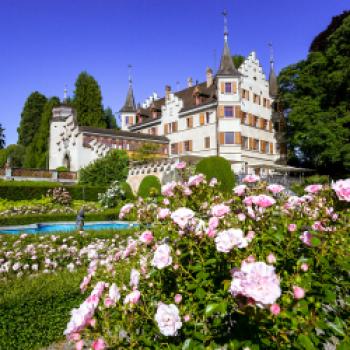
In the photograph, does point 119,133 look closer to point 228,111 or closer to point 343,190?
point 228,111

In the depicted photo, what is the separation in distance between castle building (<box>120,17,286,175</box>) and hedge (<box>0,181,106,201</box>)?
1227cm

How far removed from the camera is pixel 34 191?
26.0m

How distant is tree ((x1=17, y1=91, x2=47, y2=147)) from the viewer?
6306 cm

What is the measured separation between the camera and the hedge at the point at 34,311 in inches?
186

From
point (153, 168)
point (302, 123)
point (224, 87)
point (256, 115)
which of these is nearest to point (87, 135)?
point (153, 168)

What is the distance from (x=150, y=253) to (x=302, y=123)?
1351 inches

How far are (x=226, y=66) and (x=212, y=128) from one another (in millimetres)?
6360

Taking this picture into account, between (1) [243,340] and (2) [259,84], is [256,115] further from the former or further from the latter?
(1) [243,340]

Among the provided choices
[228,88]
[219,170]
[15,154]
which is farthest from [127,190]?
[15,154]

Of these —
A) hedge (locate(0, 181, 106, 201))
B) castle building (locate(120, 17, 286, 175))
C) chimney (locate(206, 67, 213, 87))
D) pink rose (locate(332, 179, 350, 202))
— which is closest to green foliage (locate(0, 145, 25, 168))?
castle building (locate(120, 17, 286, 175))

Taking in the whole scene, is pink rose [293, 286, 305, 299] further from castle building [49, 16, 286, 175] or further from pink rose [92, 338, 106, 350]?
castle building [49, 16, 286, 175]

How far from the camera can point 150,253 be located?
11.6 feet

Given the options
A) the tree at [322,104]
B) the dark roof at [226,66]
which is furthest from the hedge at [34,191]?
the tree at [322,104]

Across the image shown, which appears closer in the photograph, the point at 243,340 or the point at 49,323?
the point at 243,340
